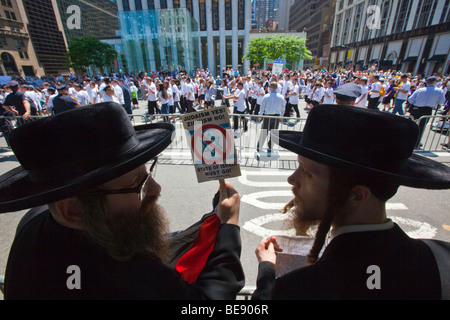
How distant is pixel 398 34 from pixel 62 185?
61534mm

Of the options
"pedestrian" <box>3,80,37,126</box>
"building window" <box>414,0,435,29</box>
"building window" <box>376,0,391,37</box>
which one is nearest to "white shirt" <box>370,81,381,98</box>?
"pedestrian" <box>3,80,37,126</box>

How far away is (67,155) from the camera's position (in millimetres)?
1104

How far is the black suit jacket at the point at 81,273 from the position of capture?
42.3 inches

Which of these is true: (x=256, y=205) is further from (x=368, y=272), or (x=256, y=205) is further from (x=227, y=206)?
(x=368, y=272)

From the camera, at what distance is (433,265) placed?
104 centimetres

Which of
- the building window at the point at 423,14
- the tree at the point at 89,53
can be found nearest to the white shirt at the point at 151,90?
the tree at the point at 89,53

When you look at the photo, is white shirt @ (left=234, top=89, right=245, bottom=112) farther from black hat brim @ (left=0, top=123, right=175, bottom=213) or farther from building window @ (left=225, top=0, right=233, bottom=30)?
building window @ (left=225, top=0, right=233, bottom=30)

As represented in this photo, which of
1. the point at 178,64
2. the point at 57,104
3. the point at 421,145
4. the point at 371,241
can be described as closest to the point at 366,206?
the point at 371,241

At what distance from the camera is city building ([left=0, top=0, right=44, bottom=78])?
171ft

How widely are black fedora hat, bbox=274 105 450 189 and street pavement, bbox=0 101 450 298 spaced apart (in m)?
1.76

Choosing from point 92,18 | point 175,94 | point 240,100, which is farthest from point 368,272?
point 92,18

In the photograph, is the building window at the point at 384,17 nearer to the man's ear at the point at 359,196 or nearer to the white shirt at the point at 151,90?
the white shirt at the point at 151,90

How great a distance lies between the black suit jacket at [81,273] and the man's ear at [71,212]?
4 centimetres
